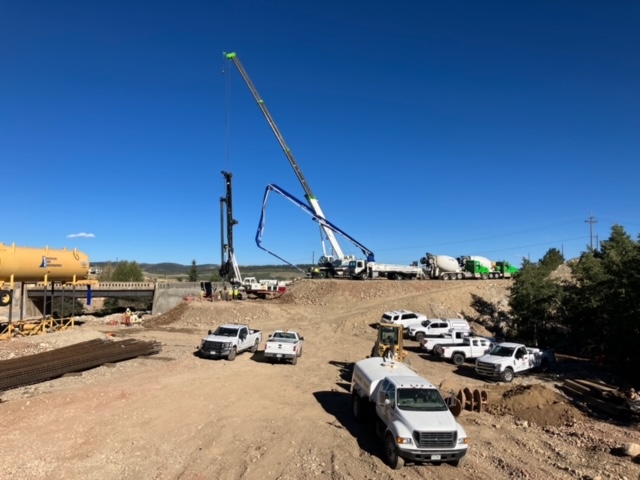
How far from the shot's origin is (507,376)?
24172 mm

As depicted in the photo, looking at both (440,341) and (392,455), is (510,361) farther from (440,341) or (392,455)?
(392,455)

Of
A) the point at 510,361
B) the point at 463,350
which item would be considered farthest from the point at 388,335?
the point at 463,350

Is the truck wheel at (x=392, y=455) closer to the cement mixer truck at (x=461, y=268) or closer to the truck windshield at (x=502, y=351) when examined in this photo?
the truck windshield at (x=502, y=351)

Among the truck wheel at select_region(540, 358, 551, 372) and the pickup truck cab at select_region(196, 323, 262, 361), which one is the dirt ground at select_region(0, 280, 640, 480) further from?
the truck wheel at select_region(540, 358, 551, 372)

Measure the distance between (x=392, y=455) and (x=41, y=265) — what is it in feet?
96.3

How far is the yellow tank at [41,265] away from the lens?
2906 centimetres

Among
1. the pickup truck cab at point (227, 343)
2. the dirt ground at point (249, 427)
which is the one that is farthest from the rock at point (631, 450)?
the pickup truck cab at point (227, 343)

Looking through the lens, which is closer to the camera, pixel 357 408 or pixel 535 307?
pixel 357 408

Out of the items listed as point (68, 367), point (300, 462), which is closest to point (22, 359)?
point (68, 367)

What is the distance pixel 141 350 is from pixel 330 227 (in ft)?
125

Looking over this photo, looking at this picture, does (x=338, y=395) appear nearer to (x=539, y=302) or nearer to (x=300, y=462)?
(x=300, y=462)

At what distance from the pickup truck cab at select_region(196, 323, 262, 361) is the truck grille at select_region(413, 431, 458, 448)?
16.5 meters

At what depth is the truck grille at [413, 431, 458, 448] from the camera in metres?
10.9

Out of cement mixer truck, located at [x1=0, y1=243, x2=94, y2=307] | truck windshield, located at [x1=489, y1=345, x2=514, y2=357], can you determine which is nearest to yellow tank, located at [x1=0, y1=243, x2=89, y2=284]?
cement mixer truck, located at [x1=0, y1=243, x2=94, y2=307]
